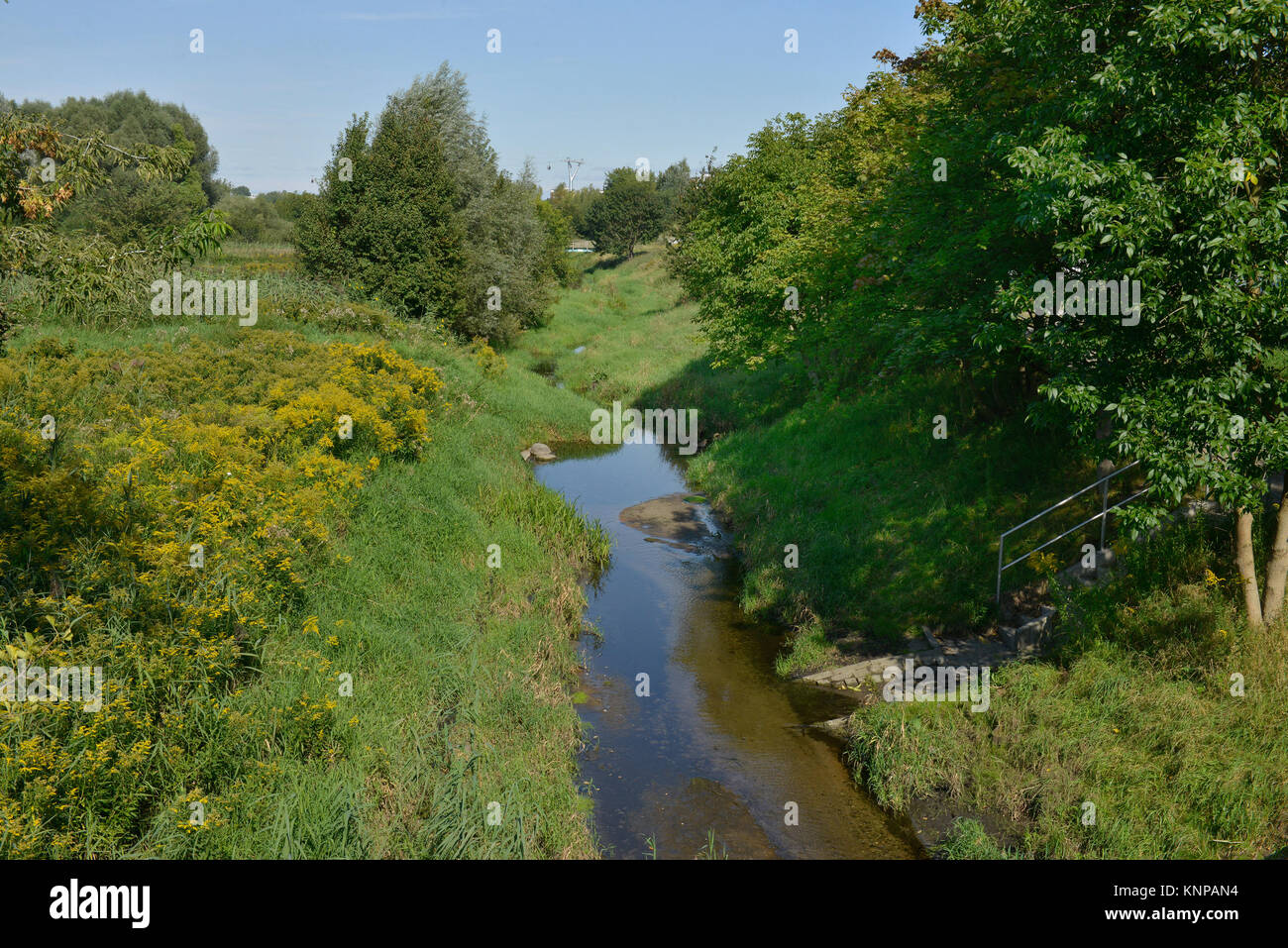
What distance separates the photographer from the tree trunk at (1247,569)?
394 inches

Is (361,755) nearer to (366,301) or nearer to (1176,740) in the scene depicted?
(1176,740)

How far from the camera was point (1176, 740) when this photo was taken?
9406 millimetres

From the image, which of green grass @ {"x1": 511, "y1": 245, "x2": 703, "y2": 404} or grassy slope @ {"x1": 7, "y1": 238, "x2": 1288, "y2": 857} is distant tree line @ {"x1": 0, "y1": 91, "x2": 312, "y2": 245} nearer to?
green grass @ {"x1": 511, "y1": 245, "x2": 703, "y2": 404}

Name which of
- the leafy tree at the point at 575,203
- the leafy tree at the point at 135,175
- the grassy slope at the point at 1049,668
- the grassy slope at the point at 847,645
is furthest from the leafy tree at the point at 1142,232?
the leafy tree at the point at 575,203

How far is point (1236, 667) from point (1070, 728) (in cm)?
200

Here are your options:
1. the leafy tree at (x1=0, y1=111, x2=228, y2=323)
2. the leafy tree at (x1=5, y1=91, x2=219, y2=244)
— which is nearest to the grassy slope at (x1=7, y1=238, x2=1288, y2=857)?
the leafy tree at (x1=0, y1=111, x2=228, y2=323)

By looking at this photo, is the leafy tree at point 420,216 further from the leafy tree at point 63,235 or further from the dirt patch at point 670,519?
the leafy tree at point 63,235

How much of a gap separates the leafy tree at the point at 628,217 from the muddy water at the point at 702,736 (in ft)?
291

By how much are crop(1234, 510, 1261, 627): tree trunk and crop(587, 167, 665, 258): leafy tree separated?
9862 centimetres

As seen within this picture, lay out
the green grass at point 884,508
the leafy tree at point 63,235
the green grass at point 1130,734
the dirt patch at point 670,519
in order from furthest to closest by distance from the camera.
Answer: the dirt patch at point 670,519 → the green grass at point 884,508 → the green grass at point 1130,734 → the leafy tree at point 63,235

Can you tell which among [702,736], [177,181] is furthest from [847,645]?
[177,181]

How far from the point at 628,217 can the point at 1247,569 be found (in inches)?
3898

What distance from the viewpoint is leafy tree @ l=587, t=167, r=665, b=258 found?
103 meters
